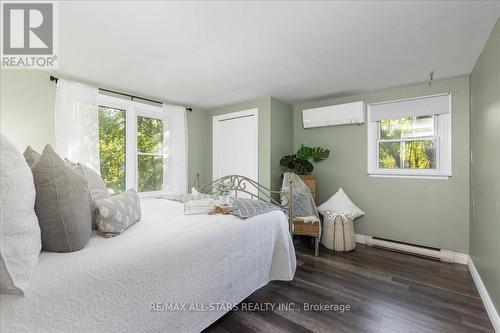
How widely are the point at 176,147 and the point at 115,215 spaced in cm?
254

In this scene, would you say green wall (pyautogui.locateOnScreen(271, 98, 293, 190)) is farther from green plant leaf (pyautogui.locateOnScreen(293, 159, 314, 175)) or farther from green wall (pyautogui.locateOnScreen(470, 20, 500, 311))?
green wall (pyautogui.locateOnScreen(470, 20, 500, 311))

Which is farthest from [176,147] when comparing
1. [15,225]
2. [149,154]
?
[15,225]

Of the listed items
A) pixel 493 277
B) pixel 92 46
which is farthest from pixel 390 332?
pixel 92 46

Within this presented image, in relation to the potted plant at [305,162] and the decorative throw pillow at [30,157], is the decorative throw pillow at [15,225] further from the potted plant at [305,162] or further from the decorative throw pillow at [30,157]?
the potted plant at [305,162]

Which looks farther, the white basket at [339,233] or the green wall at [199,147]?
the green wall at [199,147]

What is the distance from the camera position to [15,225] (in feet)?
2.93

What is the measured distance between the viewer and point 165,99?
376 centimetres

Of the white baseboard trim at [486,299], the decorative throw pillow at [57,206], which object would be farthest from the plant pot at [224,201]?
the white baseboard trim at [486,299]

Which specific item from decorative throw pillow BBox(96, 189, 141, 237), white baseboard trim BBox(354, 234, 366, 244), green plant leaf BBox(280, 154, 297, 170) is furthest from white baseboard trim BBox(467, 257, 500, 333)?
decorative throw pillow BBox(96, 189, 141, 237)

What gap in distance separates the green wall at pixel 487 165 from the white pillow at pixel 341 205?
126cm

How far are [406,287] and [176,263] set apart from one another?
7.37ft

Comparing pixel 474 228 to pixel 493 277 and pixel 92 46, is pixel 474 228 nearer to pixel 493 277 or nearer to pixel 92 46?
pixel 493 277

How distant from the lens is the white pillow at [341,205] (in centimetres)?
345

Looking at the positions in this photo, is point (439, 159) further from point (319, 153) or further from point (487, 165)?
point (319, 153)
